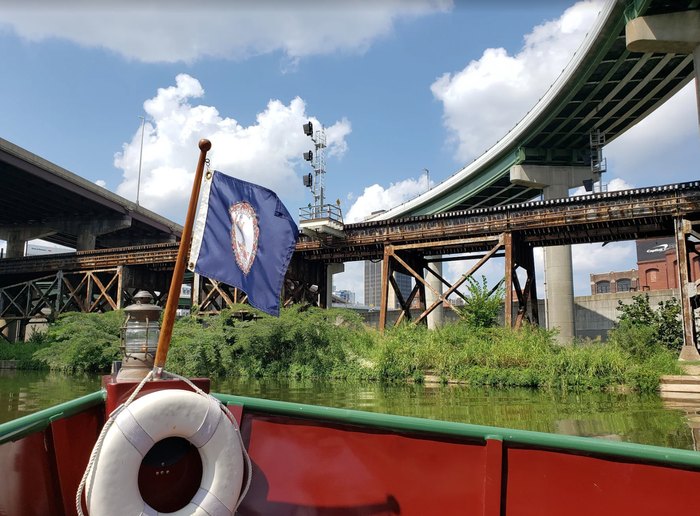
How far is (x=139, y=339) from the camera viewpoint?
3.73 m

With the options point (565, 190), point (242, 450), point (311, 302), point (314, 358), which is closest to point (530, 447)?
point (242, 450)

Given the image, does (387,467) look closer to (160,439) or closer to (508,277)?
(160,439)

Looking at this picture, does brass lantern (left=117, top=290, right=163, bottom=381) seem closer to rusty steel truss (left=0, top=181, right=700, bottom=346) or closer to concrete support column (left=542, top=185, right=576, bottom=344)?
rusty steel truss (left=0, top=181, right=700, bottom=346)

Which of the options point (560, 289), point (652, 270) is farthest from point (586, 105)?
point (652, 270)

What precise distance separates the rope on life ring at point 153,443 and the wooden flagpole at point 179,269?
1.06ft

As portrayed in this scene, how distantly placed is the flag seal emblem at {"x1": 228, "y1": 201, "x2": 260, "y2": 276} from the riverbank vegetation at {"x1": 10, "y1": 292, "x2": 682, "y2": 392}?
13.9 meters

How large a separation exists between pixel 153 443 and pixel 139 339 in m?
1.12

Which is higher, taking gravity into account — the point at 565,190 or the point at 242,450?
the point at 565,190

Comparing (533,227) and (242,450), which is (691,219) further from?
(242,450)

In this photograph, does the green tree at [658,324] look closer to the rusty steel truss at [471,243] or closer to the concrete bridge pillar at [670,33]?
the rusty steel truss at [471,243]

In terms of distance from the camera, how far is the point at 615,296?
36.2 m

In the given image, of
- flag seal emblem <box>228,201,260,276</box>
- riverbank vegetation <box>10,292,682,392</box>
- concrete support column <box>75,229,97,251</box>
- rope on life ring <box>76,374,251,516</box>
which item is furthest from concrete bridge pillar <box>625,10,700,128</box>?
concrete support column <box>75,229,97,251</box>

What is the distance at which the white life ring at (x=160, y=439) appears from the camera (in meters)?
2.65

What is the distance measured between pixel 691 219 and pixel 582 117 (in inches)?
737
